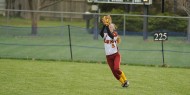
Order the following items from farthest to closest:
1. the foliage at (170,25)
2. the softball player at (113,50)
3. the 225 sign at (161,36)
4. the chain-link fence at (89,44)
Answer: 1. the foliage at (170,25)
2. the chain-link fence at (89,44)
3. the 225 sign at (161,36)
4. the softball player at (113,50)

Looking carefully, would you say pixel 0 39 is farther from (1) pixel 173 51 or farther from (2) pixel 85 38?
(1) pixel 173 51

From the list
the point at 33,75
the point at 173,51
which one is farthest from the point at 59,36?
the point at 33,75

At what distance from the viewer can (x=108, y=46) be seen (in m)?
12.2

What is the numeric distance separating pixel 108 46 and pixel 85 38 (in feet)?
45.1

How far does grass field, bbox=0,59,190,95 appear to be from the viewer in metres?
11.2

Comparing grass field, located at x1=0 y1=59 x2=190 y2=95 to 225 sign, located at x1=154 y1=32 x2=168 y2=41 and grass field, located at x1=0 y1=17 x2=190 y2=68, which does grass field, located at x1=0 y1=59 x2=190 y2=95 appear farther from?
grass field, located at x1=0 y1=17 x2=190 y2=68

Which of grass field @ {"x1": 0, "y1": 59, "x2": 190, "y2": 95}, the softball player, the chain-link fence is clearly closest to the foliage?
the chain-link fence

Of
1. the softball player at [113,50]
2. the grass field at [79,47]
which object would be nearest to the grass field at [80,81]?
the softball player at [113,50]

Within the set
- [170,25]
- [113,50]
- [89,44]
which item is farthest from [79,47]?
[113,50]

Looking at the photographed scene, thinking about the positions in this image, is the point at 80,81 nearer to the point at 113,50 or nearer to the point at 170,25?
the point at 113,50

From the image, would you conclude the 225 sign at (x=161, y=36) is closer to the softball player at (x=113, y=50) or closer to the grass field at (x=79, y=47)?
the grass field at (x=79, y=47)

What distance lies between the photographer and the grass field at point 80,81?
36.9 ft

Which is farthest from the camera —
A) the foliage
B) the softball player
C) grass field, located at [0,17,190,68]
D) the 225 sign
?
the foliage

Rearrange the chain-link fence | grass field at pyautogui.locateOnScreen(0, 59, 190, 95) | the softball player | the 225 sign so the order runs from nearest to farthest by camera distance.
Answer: grass field at pyautogui.locateOnScreen(0, 59, 190, 95), the softball player, the 225 sign, the chain-link fence
